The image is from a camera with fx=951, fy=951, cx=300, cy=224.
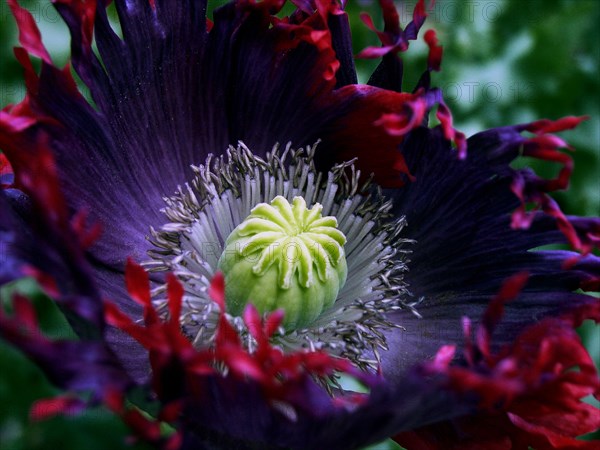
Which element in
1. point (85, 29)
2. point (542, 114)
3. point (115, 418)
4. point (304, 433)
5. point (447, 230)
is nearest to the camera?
point (304, 433)

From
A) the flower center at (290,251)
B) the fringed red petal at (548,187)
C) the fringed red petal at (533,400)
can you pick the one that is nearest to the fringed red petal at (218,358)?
the fringed red petal at (533,400)

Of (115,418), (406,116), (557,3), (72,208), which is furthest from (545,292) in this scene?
(557,3)

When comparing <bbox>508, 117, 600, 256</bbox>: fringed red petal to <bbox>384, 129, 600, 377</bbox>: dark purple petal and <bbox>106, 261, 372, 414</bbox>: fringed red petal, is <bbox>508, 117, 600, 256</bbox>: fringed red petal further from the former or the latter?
<bbox>106, 261, 372, 414</bbox>: fringed red petal

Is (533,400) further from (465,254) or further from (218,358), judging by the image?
(218,358)

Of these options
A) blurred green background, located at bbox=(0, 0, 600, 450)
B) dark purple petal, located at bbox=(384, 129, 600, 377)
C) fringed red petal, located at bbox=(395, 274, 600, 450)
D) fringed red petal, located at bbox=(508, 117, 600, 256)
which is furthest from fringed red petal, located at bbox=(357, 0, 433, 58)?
blurred green background, located at bbox=(0, 0, 600, 450)

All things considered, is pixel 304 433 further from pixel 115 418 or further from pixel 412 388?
pixel 115 418

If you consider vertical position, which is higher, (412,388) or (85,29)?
(85,29)
